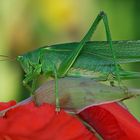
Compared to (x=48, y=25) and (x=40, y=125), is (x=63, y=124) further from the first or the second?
(x=48, y=25)

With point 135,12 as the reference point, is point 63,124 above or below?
below

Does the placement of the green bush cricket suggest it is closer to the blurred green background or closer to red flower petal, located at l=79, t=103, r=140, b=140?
red flower petal, located at l=79, t=103, r=140, b=140

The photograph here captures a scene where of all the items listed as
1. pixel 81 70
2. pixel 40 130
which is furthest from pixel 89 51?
pixel 40 130

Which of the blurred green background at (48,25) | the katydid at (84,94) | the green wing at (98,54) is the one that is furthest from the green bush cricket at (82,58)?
the blurred green background at (48,25)

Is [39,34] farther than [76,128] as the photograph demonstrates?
Yes

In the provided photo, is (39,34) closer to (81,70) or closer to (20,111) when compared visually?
(81,70)

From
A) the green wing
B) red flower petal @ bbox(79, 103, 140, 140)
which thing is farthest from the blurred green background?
red flower petal @ bbox(79, 103, 140, 140)

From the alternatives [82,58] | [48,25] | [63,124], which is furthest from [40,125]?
[48,25]
